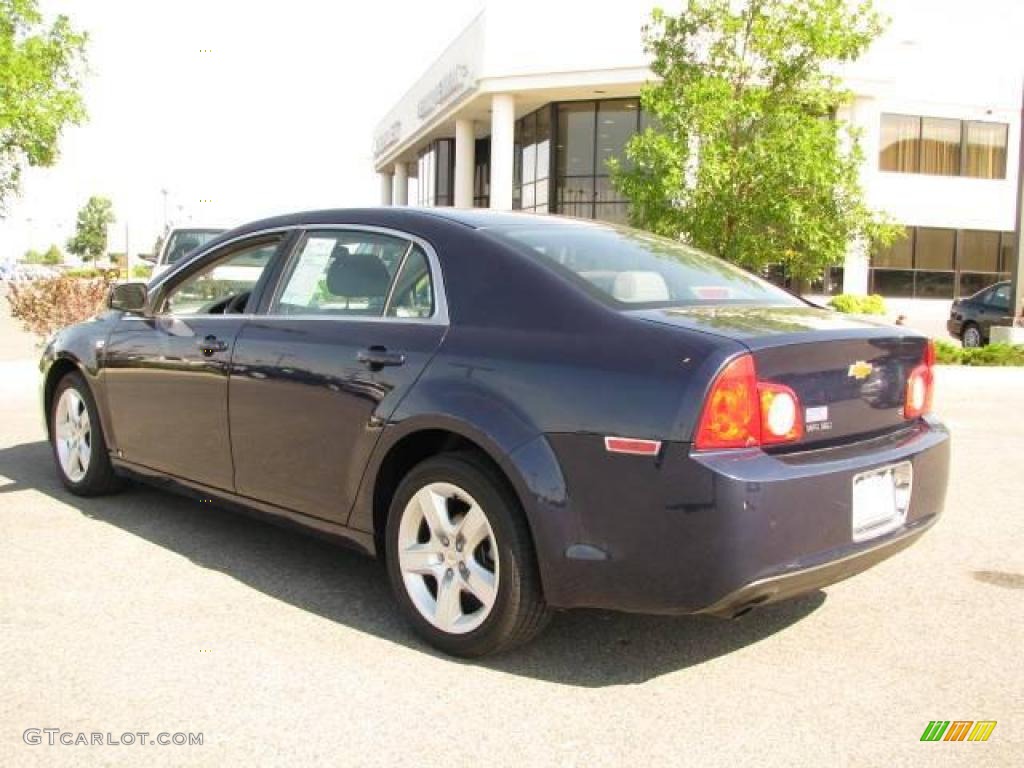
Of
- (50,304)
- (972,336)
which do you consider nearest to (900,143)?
(972,336)

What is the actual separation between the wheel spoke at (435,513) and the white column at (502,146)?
25356mm

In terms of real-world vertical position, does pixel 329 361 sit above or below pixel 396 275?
below

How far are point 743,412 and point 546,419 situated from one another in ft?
2.08

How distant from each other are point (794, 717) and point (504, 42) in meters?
26.9

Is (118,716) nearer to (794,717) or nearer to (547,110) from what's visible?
(794,717)

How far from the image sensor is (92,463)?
5738mm

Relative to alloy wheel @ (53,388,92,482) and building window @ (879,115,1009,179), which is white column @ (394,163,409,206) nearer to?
building window @ (879,115,1009,179)

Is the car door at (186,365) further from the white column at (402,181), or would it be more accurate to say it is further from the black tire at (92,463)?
the white column at (402,181)

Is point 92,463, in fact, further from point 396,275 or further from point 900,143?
point 900,143

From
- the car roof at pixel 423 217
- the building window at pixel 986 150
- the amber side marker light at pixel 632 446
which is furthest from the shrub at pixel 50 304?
the building window at pixel 986 150

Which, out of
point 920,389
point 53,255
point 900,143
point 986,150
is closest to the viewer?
point 920,389

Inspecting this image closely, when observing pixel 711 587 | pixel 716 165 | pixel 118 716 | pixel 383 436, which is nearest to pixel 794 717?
pixel 711 587

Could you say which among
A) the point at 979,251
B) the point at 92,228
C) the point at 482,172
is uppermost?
the point at 92,228

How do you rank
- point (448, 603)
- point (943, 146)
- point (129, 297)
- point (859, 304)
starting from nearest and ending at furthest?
1. point (448, 603)
2. point (129, 297)
3. point (859, 304)
4. point (943, 146)
